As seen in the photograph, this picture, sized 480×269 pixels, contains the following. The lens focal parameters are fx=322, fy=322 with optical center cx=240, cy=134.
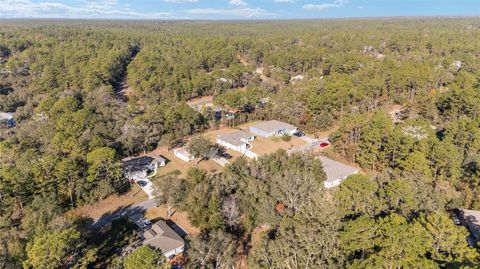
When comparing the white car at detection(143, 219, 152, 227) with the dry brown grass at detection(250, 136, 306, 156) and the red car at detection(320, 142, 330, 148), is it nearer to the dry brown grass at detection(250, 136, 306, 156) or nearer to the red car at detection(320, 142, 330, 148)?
the dry brown grass at detection(250, 136, 306, 156)

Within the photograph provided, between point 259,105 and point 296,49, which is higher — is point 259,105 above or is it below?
below

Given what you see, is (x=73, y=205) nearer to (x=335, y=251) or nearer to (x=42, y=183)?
(x=42, y=183)

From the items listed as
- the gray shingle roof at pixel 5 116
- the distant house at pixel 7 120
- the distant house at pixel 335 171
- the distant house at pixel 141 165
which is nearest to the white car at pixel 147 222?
the distant house at pixel 141 165

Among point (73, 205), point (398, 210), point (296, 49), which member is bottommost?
point (73, 205)

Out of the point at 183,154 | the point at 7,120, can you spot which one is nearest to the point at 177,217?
the point at 183,154

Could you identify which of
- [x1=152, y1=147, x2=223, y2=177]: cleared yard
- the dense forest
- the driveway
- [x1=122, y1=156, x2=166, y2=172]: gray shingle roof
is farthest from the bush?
[x1=122, y1=156, x2=166, y2=172]: gray shingle roof

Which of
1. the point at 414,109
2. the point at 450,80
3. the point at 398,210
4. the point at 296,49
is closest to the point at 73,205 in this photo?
the point at 398,210

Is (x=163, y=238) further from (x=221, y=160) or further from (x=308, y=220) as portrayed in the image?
(x=221, y=160)
